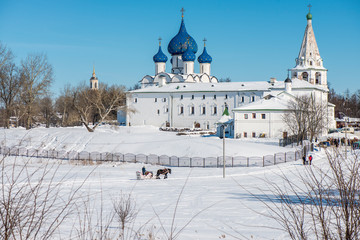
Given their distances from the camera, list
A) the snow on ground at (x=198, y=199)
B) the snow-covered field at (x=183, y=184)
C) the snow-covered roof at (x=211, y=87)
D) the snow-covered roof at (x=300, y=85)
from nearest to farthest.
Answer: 1. the snow on ground at (x=198, y=199)
2. the snow-covered field at (x=183, y=184)
3. the snow-covered roof at (x=300, y=85)
4. the snow-covered roof at (x=211, y=87)

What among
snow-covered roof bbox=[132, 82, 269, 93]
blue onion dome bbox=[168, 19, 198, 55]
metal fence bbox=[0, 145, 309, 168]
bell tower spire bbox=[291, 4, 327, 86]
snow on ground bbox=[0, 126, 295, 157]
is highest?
blue onion dome bbox=[168, 19, 198, 55]

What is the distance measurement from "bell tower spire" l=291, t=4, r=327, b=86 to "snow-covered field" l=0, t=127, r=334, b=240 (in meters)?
19.3

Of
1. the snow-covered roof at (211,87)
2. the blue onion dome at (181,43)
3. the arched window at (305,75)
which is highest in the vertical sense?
the blue onion dome at (181,43)

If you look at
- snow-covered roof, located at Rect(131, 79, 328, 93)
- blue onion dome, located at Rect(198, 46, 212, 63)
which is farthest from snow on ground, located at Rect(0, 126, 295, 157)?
blue onion dome, located at Rect(198, 46, 212, 63)

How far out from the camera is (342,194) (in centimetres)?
543

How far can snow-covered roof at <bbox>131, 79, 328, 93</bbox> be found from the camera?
199 feet

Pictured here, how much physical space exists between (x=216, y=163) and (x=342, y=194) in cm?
2768

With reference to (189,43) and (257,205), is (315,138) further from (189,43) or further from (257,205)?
(189,43)

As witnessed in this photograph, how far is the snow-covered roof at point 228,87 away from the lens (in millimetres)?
60719

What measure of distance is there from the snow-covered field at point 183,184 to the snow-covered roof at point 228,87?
654 inches

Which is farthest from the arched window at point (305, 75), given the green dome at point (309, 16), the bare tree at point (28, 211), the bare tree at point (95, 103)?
the bare tree at point (28, 211)

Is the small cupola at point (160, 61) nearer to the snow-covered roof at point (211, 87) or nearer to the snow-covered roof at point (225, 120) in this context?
the snow-covered roof at point (211, 87)

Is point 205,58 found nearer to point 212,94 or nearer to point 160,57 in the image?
point 160,57

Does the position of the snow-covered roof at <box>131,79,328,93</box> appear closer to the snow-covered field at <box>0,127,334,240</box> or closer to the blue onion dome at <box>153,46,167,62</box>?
the blue onion dome at <box>153,46,167,62</box>
